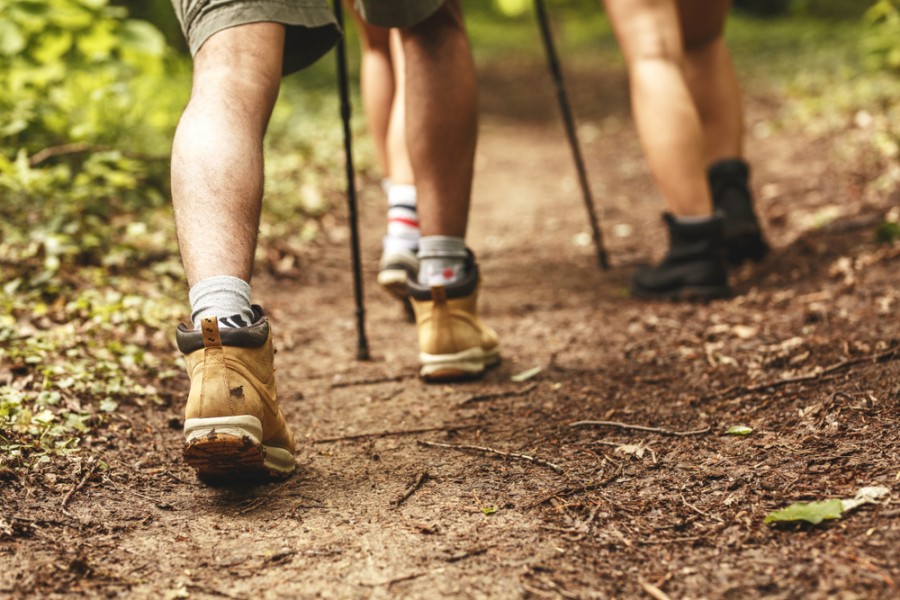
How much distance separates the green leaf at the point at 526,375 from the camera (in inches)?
90.0

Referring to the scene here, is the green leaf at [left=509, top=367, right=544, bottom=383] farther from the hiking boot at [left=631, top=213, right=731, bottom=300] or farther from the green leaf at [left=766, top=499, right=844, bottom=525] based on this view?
the green leaf at [left=766, top=499, right=844, bottom=525]

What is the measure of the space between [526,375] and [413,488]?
2.53 feet

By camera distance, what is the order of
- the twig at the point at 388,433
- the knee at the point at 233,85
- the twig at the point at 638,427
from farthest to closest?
the twig at the point at 388,433 → the twig at the point at 638,427 → the knee at the point at 233,85

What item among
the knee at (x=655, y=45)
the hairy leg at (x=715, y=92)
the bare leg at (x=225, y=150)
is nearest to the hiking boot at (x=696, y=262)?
the knee at (x=655, y=45)

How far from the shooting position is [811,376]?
195cm

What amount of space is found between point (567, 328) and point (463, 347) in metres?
0.63

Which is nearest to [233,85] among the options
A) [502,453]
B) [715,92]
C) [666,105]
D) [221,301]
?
[221,301]

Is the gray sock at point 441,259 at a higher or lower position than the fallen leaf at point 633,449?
higher

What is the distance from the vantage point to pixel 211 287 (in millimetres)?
1521

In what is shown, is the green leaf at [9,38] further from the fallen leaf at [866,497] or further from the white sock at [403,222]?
the fallen leaf at [866,497]

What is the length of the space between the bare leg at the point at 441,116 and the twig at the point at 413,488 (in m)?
0.79

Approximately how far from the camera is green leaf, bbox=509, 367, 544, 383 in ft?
7.50

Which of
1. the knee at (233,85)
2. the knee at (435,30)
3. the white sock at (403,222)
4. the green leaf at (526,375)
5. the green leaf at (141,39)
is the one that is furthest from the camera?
the green leaf at (141,39)

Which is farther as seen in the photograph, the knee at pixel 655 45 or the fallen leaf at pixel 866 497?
the knee at pixel 655 45
